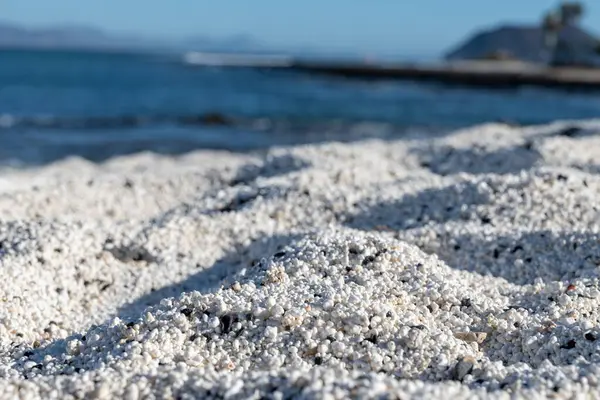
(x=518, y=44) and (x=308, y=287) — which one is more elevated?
(x=518, y=44)

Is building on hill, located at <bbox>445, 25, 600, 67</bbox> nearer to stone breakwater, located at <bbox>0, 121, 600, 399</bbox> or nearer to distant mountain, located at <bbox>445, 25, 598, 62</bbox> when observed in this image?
distant mountain, located at <bbox>445, 25, 598, 62</bbox>

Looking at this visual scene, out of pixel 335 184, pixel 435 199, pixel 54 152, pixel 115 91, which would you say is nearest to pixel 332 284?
pixel 435 199

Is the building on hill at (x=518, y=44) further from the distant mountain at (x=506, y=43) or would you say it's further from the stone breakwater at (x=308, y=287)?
the stone breakwater at (x=308, y=287)

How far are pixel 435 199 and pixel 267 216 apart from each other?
1.47 metres

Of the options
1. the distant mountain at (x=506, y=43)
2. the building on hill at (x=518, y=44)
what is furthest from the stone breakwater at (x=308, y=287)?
the distant mountain at (x=506, y=43)

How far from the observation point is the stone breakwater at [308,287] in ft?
10.6

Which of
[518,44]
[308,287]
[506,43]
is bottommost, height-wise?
[308,287]

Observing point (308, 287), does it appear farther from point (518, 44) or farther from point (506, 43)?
point (506, 43)

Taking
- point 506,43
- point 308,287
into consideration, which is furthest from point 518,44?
point 308,287

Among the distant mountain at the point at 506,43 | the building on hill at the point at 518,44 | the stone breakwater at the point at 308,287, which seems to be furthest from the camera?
the distant mountain at the point at 506,43

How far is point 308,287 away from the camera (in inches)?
169

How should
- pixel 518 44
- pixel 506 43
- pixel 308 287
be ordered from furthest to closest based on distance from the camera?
pixel 506 43
pixel 518 44
pixel 308 287

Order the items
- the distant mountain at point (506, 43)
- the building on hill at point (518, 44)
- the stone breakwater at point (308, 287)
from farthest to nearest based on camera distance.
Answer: the distant mountain at point (506, 43) → the building on hill at point (518, 44) → the stone breakwater at point (308, 287)

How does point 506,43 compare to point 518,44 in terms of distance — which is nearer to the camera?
point 518,44
